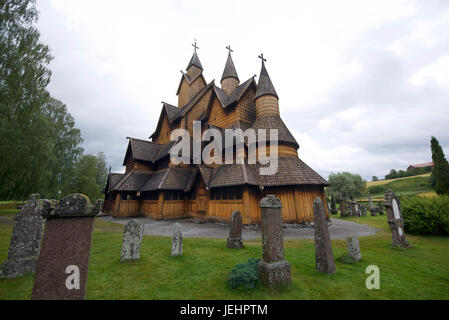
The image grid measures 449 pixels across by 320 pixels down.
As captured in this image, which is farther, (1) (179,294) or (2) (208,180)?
(2) (208,180)

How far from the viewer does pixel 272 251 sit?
4.32 meters

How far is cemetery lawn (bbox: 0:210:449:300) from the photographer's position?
3.79 meters

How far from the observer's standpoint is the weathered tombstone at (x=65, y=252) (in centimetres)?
265

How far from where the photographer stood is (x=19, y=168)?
1220 centimetres

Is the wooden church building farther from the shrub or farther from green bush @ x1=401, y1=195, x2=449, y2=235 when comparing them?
the shrub

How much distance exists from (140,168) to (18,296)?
1910 centimetres

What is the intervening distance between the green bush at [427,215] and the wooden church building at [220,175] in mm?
4628

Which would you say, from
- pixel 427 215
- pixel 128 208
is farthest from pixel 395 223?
pixel 128 208

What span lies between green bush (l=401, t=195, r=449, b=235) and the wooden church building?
4628 mm

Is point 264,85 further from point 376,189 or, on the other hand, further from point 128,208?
point 376,189

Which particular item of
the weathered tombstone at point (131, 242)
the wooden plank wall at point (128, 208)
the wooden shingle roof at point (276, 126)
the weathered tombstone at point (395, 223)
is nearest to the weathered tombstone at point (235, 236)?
the weathered tombstone at point (131, 242)
